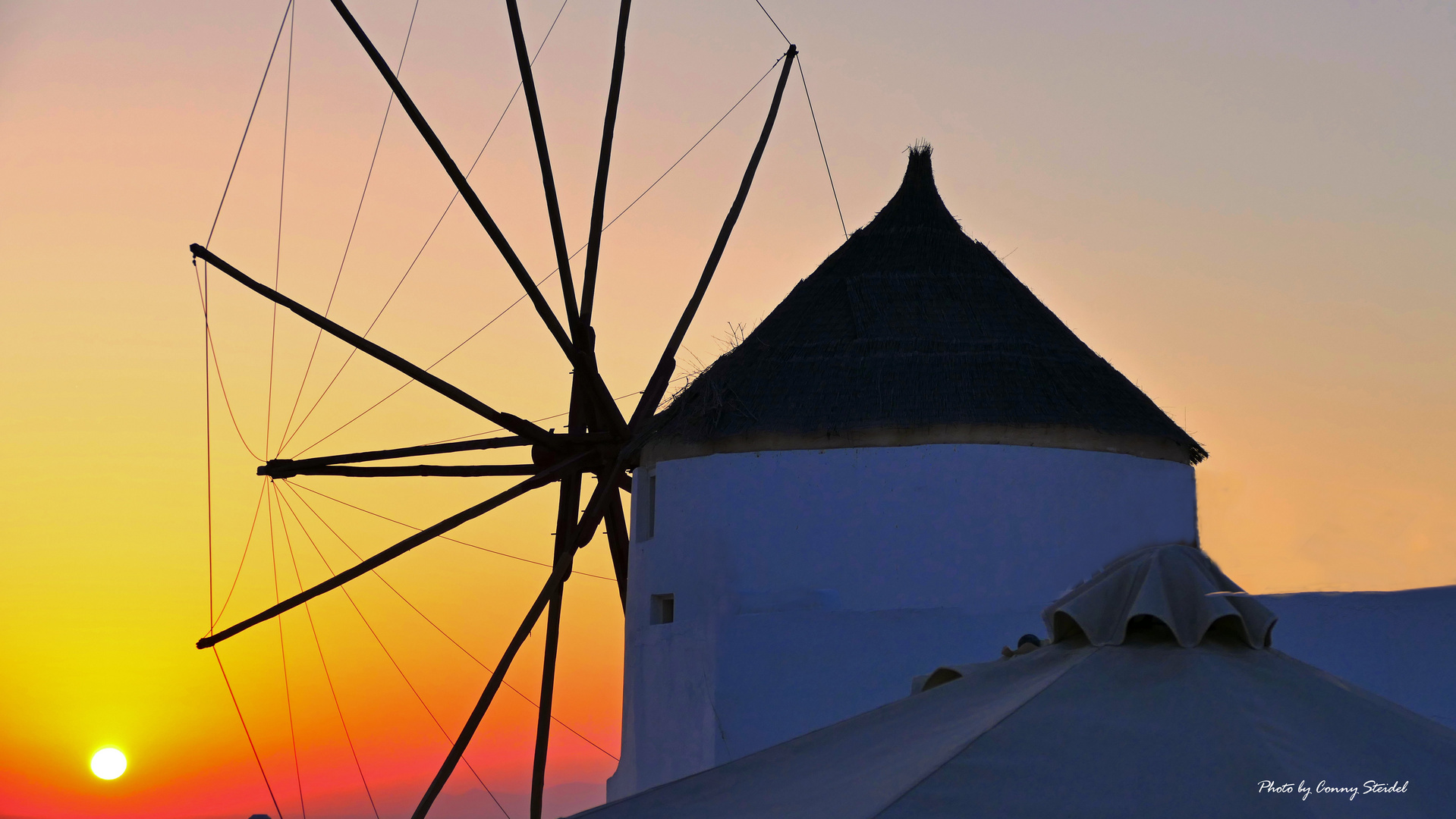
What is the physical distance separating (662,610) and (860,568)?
2.10 meters

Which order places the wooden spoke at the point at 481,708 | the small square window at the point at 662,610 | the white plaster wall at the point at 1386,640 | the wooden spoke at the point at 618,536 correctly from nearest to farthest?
1. the white plaster wall at the point at 1386,640
2. the wooden spoke at the point at 481,708
3. the small square window at the point at 662,610
4. the wooden spoke at the point at 618,536

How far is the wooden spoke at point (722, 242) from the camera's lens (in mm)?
13148

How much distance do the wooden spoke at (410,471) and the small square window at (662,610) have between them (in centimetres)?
158

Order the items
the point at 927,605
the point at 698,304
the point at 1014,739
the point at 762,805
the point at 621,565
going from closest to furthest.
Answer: the point at 1014,739 < the point at 762,805 < the point at 927,605 < the point at 698,304 < the point at 621,565

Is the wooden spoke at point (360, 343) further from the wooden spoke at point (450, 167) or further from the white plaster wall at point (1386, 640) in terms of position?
the white plaster wall at point (1386, 640)

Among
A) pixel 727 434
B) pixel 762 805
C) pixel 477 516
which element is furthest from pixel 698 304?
pixel 762 805

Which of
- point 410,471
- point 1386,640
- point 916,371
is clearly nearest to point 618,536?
point 410,471

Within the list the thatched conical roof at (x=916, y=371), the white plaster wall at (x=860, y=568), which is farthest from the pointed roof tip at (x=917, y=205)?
the white plaster wall at (x=860, y=568)

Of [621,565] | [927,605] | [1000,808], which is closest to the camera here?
[1000,808]

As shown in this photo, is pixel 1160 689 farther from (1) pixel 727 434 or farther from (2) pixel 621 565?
(2) pixel 621 565

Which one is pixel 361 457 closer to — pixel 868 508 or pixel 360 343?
pixel 360 343

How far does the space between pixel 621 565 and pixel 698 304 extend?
2.75 metres

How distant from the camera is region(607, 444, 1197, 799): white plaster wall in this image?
11.8m

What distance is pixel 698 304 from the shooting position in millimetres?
13258
